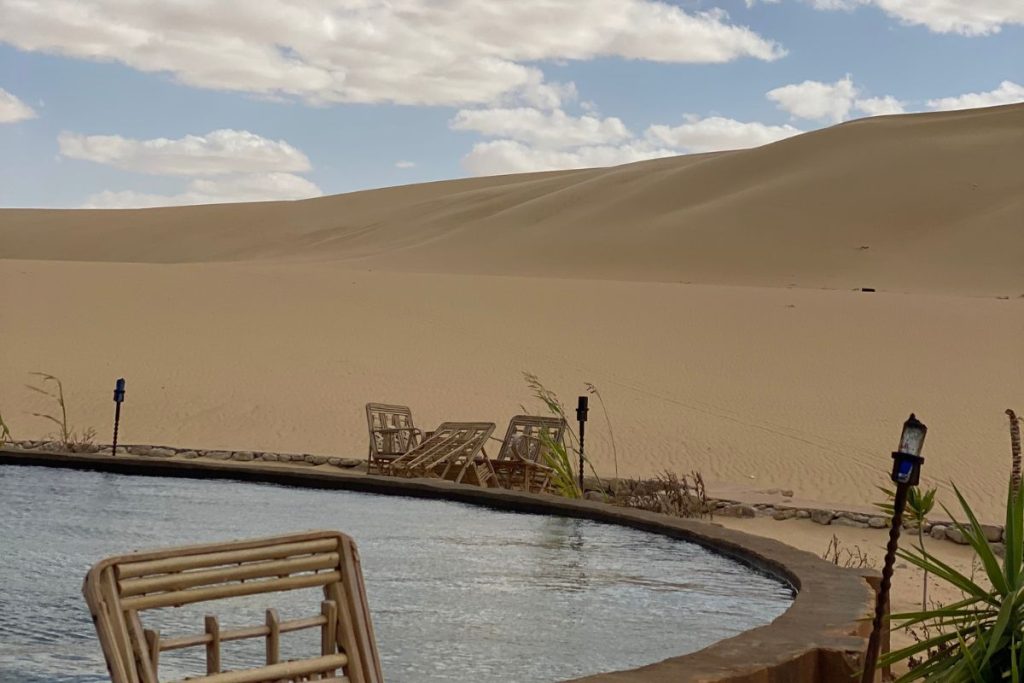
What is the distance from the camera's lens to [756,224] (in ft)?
167

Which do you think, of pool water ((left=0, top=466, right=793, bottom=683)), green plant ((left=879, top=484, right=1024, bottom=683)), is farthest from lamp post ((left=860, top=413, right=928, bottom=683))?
pool water ((left=0, top=466, right=793, bottom=683))

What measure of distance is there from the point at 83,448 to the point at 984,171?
1797 inches

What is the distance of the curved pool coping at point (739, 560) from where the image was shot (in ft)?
14.1

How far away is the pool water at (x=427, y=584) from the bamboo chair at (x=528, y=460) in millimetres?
1303

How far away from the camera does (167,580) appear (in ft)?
10.5

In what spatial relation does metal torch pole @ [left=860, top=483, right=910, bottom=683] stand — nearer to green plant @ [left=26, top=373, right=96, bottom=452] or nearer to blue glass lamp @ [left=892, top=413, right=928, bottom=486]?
blue glass lamp @ [left=892, top=413, right=928, bottom=486]

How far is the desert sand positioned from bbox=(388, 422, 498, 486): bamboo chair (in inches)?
112

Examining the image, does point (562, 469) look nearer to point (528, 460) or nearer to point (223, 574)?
point (528, 460)

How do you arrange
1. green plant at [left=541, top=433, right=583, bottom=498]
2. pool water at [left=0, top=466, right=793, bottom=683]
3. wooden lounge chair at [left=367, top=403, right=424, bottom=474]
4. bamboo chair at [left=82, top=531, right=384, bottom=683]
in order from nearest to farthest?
bamboo chair at [left=82, top=531, right=384, bottom=683], pool water at [left=0, top=466, right=793, bottom=683], green plant at [left=541, top=433, right=583, bottom=498], wooden lounge chair at [left=367, top=403, right=424, bottom=474]

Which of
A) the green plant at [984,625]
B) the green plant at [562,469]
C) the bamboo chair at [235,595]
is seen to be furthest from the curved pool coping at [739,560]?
the bamboo chair at [235,595]

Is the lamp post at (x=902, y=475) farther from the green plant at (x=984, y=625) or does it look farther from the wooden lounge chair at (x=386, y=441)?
the wooden lounge chair at (x=386, y=441)

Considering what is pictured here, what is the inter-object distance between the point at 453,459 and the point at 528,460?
1.93ft

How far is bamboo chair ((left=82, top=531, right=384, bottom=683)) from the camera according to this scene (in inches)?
121

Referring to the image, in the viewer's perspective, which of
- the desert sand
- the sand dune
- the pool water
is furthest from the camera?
the sand dune
